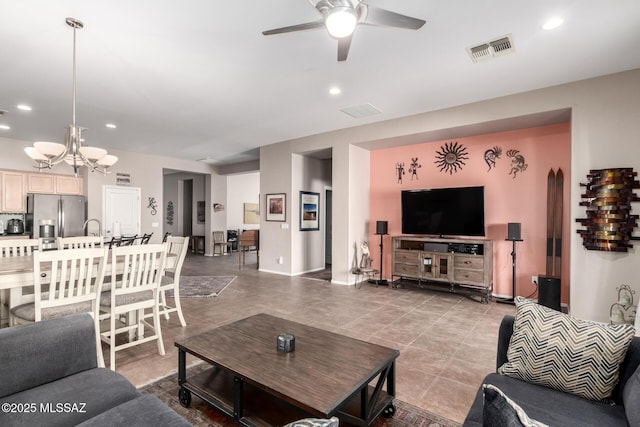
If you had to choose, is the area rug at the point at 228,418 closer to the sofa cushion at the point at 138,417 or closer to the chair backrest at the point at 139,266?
the sofa cushion at the point at 138,417

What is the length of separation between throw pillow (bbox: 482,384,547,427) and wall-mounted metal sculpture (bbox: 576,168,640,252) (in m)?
3.77

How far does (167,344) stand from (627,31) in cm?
493

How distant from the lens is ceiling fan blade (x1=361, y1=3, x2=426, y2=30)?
2.01m

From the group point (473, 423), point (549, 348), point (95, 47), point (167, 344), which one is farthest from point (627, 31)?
point (167, 344)

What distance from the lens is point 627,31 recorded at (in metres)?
2.69

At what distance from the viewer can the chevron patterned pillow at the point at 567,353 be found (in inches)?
54.5

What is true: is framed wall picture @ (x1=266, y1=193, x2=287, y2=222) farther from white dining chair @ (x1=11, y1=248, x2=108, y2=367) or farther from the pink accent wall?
white dining chair @ (x1=11, y1=248, x2=108, y2=367)

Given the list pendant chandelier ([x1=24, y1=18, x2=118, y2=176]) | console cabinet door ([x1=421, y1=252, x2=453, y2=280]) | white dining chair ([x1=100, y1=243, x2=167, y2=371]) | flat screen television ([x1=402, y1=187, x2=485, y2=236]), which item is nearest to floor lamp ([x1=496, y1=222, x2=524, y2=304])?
flat screen television ([x1=402, y1=187, x2=485, y2=236])

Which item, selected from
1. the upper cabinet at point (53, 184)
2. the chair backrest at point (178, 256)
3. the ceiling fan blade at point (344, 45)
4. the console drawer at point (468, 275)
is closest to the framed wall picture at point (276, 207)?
the chair backrest at point (178, 256)

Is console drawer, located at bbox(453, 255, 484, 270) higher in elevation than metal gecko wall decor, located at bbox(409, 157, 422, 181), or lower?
lower

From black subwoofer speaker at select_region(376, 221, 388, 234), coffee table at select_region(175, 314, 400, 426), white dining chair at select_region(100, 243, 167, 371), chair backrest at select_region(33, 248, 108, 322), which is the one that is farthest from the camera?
black subwoofer speaker at select_region(376, 221, 388, 234)

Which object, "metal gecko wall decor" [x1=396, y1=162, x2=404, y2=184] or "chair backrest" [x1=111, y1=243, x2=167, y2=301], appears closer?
"chair backrest" [x1=111, y1=243, x2=167, y2=301]

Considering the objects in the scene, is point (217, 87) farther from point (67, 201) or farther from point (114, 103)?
point (67, 201)

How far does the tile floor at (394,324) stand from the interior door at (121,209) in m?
3.50
